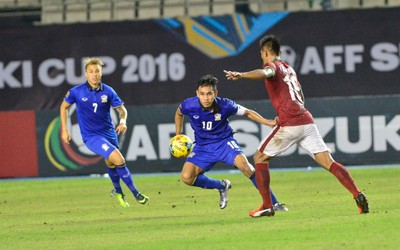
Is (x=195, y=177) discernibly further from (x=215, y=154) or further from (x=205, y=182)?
(x=215, y=154)

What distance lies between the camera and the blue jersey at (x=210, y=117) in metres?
14.4

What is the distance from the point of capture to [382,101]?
23.9 meters

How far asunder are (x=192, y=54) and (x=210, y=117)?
1076 cm

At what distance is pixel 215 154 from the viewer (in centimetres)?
1439

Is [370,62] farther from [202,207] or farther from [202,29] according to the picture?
[202,207]

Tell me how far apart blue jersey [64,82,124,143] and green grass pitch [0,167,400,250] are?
3.75ft

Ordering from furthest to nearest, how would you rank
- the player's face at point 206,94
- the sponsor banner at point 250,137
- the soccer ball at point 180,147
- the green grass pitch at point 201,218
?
1. the sponsor banner at point 250,137
2. the soccer ball at point 180,147
3. the player's face at point 206,94
4. the green grass pitch at point 201,218

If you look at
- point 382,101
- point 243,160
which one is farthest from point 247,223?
point 382,101

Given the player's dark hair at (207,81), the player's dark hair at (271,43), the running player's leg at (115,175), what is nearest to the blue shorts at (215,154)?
the player's dark hair at (207,81)

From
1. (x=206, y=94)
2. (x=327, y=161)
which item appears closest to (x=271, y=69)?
(x=327, y=161)

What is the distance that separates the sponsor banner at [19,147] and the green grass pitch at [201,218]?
2614 mm

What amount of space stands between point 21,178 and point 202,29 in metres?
5.28

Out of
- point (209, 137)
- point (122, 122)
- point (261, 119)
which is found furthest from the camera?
point (122, 122)

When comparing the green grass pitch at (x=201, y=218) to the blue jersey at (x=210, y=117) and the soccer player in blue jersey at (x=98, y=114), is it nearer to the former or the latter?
the soccer player in blue jersey at (x=98, y=114)
